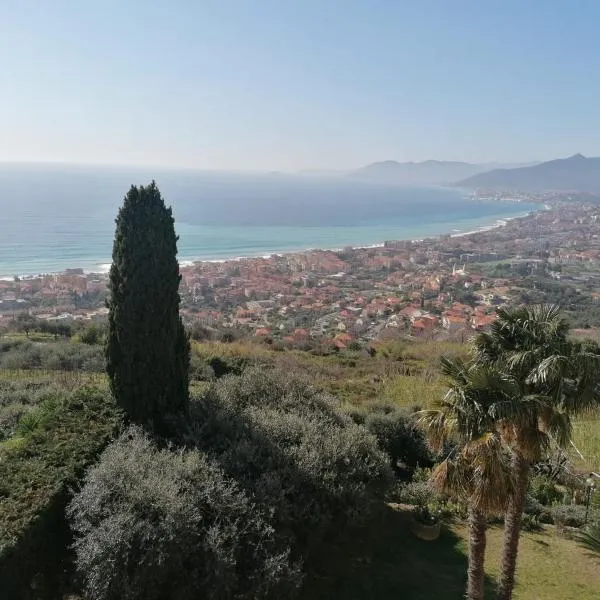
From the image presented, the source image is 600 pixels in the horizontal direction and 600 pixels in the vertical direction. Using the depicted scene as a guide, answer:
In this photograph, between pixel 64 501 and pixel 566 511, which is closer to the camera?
pixel 64 501

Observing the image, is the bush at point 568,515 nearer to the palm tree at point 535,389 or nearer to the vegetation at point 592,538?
the vegetation at point 592,538

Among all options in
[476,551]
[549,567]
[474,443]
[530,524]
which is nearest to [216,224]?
[530,524]

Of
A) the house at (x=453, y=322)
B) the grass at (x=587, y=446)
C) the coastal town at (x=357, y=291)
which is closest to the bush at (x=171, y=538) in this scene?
the grass at (x=587, y=446)

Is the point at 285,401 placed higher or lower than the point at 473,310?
higher

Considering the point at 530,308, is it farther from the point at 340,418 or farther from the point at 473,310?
the point at 473,310


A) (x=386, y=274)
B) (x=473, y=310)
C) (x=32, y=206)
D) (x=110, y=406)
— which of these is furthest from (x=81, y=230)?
(x=110, y=406)

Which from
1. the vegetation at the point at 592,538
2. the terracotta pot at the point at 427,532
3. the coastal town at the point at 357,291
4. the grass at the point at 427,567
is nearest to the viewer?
the grass at the point at 427,567

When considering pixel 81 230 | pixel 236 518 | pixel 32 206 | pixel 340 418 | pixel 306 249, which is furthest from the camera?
pixel 32 206
